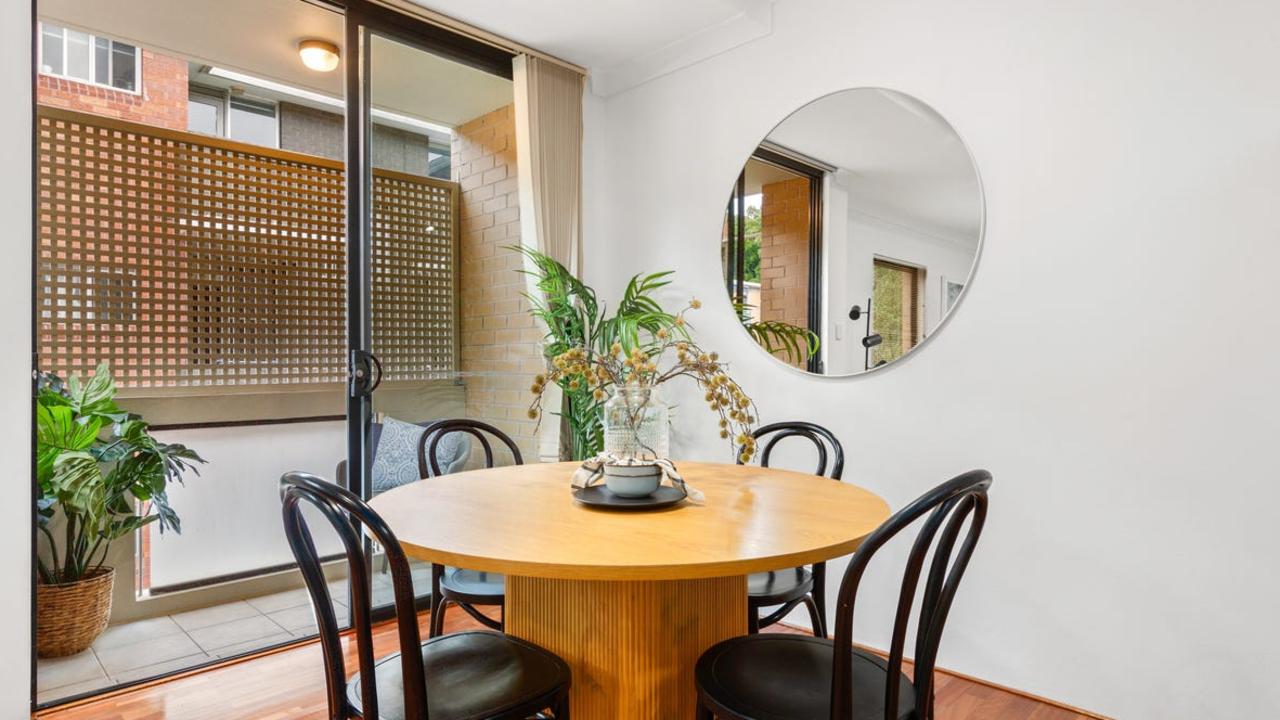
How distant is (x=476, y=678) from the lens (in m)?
1.30

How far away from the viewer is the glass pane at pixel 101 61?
117 inches

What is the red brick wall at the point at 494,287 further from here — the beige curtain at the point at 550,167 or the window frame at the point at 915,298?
the window frame at the point at 915,298

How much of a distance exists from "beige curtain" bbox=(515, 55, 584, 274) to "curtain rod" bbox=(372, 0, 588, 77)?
0.03 metres

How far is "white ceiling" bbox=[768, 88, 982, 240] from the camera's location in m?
2.40

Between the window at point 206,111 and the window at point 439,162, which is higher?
the window at point 206,111

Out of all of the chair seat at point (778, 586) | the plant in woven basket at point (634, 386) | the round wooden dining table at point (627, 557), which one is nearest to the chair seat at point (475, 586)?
the round wooden dining table at point (627, 557)

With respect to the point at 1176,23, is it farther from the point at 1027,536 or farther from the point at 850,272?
the point at 1027,536

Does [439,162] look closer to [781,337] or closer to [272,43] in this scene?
[272,43]

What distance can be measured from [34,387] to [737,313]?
97.8 inches

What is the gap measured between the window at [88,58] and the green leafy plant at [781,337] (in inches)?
114

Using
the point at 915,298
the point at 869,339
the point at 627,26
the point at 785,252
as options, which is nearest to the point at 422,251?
the point at 627,26

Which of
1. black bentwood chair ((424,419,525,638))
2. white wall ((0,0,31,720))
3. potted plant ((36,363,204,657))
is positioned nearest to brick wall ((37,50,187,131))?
white wall ((0,0,31,720))

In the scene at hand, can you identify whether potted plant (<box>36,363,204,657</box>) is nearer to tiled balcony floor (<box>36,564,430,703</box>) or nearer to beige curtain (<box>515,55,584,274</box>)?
tiled balcony floor (<box>36,564,430,703</box>)

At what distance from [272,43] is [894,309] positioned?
2902 mm
